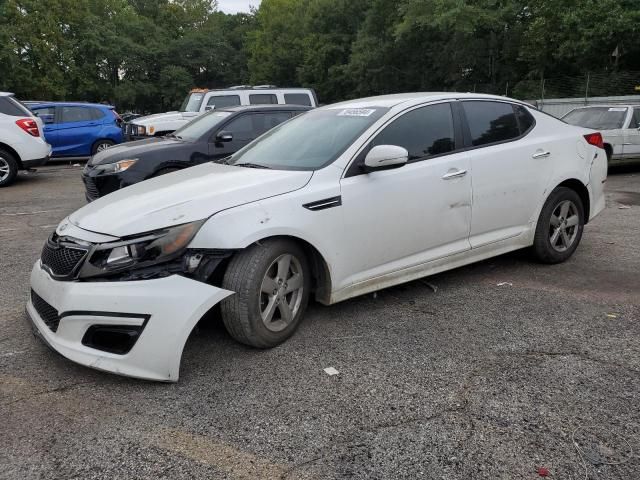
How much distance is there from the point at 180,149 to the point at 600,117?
9365 millimetres

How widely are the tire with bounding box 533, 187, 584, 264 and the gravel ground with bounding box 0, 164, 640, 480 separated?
66cm

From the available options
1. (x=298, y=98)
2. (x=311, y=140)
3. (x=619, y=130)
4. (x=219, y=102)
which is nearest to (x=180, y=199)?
(x=311, y=140)

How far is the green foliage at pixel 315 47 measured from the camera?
1015 inches

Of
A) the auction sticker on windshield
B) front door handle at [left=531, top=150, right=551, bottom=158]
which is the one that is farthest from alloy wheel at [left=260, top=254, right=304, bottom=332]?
front door handle at [left=531, top=150, right=551, bottom=158]

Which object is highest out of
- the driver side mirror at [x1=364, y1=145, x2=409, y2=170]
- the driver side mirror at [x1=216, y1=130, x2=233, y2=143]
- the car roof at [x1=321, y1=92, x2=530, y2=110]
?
the car roof at [x1=321, y1=92, x2=530, y2=110]

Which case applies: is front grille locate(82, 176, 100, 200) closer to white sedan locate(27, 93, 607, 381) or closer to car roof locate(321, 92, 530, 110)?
white sedan locate(27, 93, 607, 381)

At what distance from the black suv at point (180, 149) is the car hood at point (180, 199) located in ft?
10.9

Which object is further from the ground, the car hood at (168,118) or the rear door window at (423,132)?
the rear door window at (423,132)

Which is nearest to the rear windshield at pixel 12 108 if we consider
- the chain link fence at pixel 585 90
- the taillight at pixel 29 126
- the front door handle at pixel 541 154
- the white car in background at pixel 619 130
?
the taillight at pixel 29 126

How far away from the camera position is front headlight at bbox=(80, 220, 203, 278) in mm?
3105

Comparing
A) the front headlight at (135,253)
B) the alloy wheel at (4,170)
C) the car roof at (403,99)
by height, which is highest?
the car roof at (403,99)

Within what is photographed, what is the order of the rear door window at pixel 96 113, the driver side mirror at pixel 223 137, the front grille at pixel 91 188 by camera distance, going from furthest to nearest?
the rear door window at pixel 96 113
the driver side mirror at pixel 223 137
the front grille at pixel 91 188

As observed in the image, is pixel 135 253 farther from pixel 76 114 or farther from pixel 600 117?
pixel 76 114

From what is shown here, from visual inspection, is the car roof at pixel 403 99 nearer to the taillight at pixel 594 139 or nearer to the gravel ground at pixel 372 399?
the taillight at pixel 594 139
